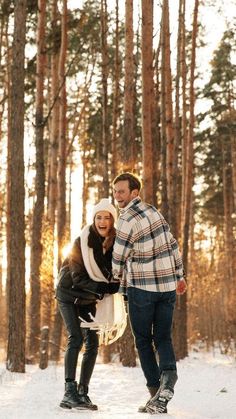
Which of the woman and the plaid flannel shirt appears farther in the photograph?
the woman

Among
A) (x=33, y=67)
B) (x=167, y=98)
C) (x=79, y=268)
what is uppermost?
(x=33, y=67)

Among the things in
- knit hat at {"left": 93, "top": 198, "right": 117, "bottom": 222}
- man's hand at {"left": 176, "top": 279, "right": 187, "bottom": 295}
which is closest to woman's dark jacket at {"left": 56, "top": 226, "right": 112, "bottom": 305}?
knit hat at {"left": 93, "top": 198, "right": 117, "bottom": 222}

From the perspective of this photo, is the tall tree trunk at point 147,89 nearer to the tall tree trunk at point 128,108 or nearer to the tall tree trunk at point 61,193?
the tall tree trunk at point 128,108

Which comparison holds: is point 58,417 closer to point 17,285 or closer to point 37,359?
point 17,285

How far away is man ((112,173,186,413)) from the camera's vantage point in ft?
17.0

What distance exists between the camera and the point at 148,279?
17.0 feet

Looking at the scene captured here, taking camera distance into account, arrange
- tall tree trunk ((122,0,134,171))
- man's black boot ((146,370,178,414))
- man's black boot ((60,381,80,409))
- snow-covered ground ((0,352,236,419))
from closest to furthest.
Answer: man's black boot ((146,370,178,414)), snow-covered ground ((0,352,236,419)), man's black boot ((60,381,80,409)), tall tree trunk ((122,0,134,171))

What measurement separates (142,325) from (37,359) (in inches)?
335

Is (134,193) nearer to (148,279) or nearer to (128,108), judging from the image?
(148,279)

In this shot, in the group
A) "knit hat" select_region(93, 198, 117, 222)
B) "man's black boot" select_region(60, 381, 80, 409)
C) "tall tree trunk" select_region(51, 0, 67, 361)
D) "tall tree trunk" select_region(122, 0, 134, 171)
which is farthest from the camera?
"tall tree trunk" select_region(51, 0, 67, 361)

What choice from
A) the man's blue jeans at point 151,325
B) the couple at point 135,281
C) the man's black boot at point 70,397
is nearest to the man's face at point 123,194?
the couple at point 135,281

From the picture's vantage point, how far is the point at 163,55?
1387 cm

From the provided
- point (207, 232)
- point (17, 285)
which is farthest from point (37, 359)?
point (207, 232)

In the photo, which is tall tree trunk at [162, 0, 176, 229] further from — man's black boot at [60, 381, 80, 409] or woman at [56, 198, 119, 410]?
man's black boot at [60, 381, 80, 409]
